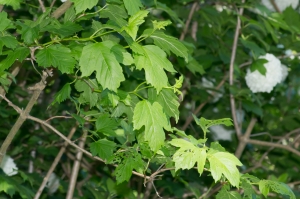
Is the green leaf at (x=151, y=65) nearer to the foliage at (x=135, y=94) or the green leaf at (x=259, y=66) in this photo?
the foliage at (x=135, y=94)

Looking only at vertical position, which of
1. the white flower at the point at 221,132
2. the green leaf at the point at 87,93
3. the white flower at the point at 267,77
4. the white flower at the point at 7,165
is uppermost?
the green leaf at the point at 87,93

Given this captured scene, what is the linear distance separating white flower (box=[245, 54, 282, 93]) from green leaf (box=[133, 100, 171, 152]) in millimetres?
1831

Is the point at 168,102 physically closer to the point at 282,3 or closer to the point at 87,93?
the point at 87,93

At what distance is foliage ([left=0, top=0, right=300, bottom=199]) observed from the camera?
1675 mm

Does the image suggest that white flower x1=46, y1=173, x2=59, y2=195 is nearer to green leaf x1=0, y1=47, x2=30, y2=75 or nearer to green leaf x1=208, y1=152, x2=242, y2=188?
green leaf x1=0, y1=47, x2=30, y2=75

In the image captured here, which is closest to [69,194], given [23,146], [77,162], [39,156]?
[77,162]

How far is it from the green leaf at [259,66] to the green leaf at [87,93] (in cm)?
160

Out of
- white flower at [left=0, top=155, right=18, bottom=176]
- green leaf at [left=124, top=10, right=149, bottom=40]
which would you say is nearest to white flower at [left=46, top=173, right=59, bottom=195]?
white flower at [left=0, top=155, right=18, bottom=176]

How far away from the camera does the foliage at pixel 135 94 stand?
1675mm

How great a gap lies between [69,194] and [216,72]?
1.47 m

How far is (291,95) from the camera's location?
16.1ft

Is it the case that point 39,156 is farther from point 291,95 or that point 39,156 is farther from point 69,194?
point 291,95

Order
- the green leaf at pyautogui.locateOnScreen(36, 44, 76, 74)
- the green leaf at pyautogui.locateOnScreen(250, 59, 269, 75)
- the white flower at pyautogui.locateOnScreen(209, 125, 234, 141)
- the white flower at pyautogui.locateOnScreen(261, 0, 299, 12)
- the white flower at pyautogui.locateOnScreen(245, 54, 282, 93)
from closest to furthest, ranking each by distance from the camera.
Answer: the green leaf at pyautogui.locateOnScreen(36, 44, 76, 74) < the green leaf at pyautogui.locateOnScreen(250, 59, 269, 75) < the white flower at pyautogui.locateOnScreen(245, 54, 282, 93) < the white flower at pyautogui.locateOnScreen(261, 0, 299, 12) < the white flower at pyautogui.locateOnScreen(209, 125, 234, 141)

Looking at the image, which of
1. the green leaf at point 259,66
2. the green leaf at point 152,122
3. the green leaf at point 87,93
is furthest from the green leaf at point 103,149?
the green leaf at point 259,66
